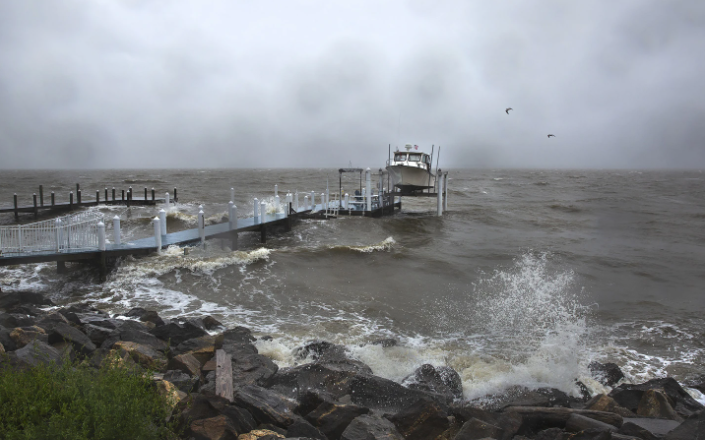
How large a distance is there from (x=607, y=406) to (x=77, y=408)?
22.4 feet

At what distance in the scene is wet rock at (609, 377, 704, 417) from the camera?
714 cm

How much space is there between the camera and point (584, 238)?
25.8 meters

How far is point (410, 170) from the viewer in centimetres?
3438

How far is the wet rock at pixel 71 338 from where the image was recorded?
7629 mm

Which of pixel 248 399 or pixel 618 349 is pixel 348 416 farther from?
pixel 618 349

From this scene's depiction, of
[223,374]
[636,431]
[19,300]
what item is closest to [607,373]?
[636,431]

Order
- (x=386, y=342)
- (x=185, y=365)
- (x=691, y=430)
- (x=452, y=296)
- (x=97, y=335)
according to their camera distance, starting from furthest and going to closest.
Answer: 1. (x=452, y=296)
2. (x=386, y=342)
3. (x=97, y=335)
4. (x=185, y=365)
5. (x=691, y=430)

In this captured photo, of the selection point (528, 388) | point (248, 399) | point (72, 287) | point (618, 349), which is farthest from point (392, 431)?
point (72, 287)

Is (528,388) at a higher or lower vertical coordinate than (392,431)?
lower

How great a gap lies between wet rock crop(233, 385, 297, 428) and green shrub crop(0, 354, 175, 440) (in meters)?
1.04

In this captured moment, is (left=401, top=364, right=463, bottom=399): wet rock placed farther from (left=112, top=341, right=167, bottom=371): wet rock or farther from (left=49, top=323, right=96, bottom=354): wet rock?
(left=49, top=323, right=96, bottom=354): wet rock

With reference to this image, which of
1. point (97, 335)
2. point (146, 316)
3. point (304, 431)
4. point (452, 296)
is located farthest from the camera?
point (452, 296)

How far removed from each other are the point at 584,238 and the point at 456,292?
14832 mm

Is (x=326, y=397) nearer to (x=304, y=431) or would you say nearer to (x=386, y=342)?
(x=304, y=431)
